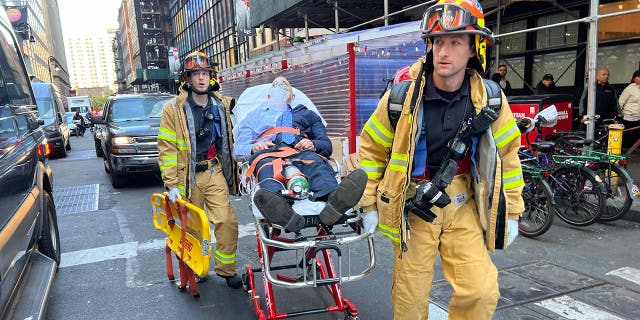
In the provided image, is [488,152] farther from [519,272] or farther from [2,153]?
[2,153]

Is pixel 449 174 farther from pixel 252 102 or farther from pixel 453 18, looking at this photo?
pixel 252 102

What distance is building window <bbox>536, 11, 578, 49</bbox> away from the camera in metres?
10.6

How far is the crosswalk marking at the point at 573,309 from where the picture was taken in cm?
334

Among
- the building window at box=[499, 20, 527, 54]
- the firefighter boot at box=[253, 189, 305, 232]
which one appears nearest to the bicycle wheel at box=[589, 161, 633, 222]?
the firefighter boot at box=[253, 189, 305, 232]

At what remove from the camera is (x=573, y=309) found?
346cm

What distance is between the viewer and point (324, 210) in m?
2.46

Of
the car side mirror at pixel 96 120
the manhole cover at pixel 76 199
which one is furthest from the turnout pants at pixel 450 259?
the car side mirror at pixel 96 120

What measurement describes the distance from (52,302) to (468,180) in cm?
376

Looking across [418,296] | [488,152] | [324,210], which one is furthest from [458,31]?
[418,296]

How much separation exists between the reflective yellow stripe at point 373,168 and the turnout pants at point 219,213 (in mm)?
1827

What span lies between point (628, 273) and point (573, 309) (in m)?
1.16

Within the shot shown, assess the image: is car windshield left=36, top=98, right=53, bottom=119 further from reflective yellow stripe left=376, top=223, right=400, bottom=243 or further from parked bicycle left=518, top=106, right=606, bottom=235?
reflective yellow stripe left=376, top=223, right=400, bottom=243

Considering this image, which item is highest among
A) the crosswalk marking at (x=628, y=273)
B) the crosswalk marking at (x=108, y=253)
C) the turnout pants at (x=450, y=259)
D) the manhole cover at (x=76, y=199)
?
the turnout pants at (x=450, y=259)

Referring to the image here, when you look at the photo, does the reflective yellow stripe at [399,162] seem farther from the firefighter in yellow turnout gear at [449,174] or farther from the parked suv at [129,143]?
the parked suv at [129,143]
